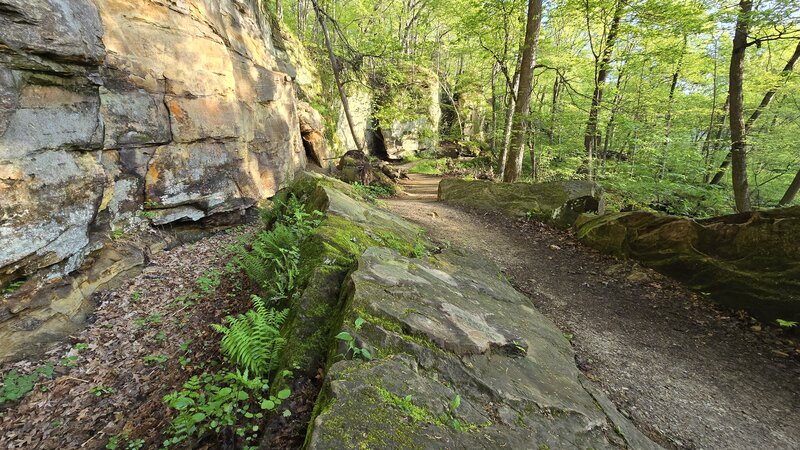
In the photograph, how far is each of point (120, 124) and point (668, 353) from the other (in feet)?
35.3

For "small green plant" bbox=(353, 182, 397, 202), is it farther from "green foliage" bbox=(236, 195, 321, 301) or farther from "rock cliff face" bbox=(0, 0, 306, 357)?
"green foliage" bbox=(236, 195, 321, 301)

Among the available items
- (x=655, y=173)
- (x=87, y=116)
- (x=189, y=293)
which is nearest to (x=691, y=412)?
(x=189, y=293)

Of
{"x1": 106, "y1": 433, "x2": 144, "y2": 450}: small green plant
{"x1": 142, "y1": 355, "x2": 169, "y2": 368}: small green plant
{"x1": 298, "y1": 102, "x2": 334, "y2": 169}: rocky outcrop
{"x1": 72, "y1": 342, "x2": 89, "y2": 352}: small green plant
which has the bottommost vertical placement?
{"x1": 72, "y1": 342, "x2": 89, "y2": 352}: small green plant

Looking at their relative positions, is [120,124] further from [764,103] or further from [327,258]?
[764,103]

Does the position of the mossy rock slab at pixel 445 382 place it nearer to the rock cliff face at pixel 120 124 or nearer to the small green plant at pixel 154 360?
the small green plant at pixel 154 360

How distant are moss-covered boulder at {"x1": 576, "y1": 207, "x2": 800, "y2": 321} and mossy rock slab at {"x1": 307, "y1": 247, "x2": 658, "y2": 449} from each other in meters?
3.48

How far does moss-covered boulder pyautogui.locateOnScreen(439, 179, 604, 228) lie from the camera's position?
9664 millimetres

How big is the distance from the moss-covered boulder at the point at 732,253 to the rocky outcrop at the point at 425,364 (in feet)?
11.0

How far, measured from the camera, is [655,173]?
14.8m

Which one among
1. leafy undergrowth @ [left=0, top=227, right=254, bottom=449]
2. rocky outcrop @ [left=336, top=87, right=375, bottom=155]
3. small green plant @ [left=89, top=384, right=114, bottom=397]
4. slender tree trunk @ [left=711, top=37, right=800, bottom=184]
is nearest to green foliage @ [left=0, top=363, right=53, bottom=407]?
leafy undergrowth @ [left=0, top=227, right=254, bottom=449]

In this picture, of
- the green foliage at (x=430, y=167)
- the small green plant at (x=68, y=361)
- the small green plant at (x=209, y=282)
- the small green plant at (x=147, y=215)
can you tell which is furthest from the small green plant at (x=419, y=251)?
the green foliage at (x=430, y=167)

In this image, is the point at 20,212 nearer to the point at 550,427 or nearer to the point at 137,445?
the point at 137,445

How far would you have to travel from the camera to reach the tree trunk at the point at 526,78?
10.9 metres

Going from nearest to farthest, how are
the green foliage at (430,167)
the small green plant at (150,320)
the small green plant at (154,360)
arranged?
the small green plant at (154,360), the small green plant at (150,320), the green foliage at (430,167)
